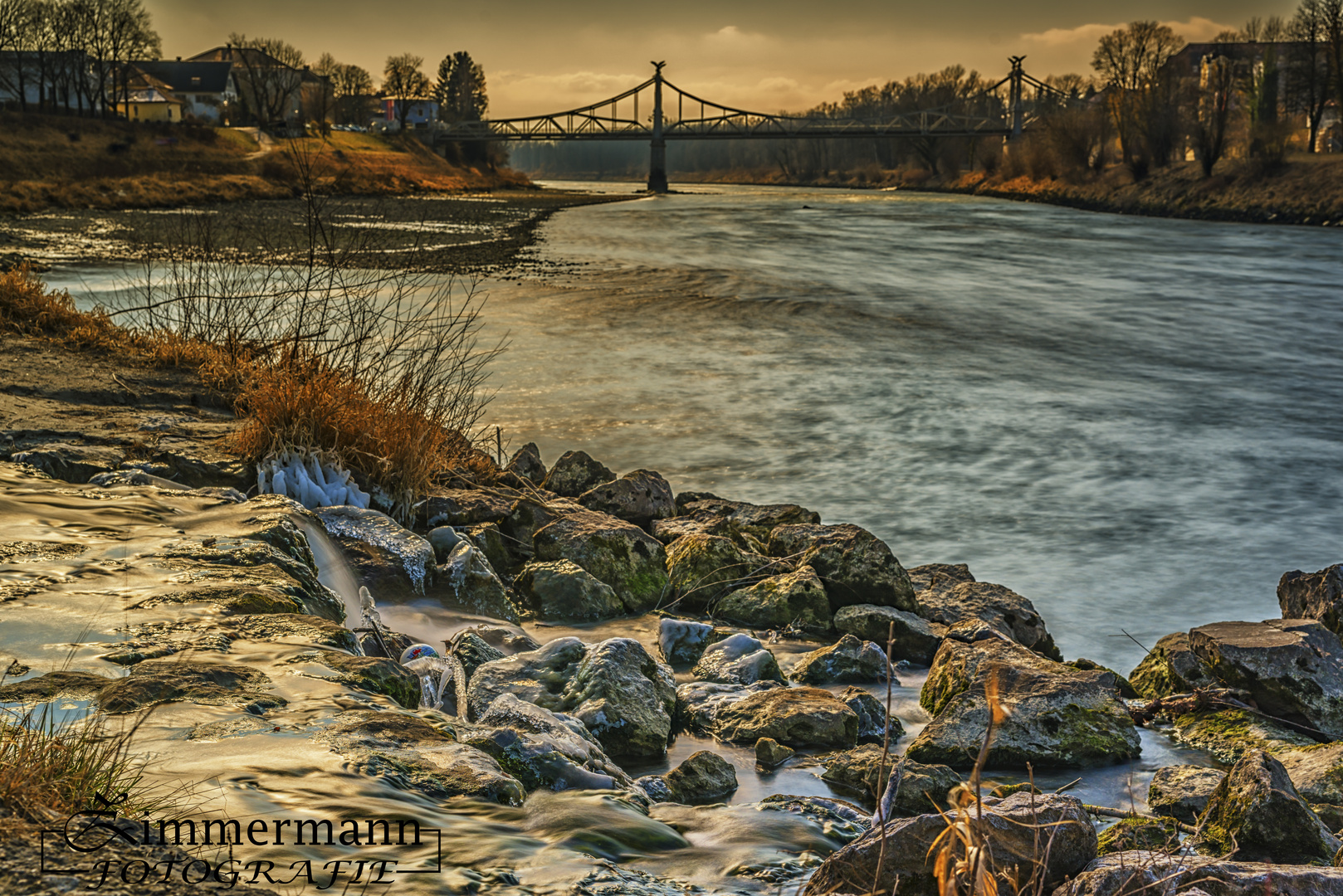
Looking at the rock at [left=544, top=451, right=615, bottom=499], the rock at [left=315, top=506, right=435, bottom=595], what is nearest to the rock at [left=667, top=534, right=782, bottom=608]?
the rock at [left=315, top=506, right=435, bottom=595]

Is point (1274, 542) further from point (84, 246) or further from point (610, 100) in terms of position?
point (610, 100)

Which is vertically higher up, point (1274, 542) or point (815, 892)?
point (815, 892)

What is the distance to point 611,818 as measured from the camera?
294 cm

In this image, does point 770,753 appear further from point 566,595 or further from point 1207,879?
point 566,595

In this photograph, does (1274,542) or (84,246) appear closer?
(1274,542)

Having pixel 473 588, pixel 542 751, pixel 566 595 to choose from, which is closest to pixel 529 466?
pixel 566 595

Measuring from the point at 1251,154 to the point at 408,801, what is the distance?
195 ft

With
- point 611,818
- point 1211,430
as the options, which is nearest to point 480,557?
point 611,818

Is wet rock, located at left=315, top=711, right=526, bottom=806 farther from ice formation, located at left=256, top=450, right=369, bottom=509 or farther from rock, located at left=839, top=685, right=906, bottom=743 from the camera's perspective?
ice formation, located at left=256, top=450, right=369, bottom=509

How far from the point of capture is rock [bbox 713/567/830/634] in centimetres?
600

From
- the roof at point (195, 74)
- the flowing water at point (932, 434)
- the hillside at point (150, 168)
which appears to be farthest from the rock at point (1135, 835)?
the roof at point (195, 74)

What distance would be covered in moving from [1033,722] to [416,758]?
108 inches

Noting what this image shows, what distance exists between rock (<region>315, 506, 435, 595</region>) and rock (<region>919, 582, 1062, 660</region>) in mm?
3037

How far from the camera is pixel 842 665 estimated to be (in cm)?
509
